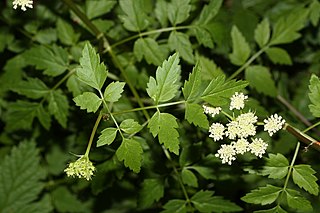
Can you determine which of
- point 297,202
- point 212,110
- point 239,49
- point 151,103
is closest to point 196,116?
point 212,110

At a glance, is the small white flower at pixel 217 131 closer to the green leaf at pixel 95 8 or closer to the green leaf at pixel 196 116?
the green leaf at pixel 196 116

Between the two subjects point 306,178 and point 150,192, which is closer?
point 306,178

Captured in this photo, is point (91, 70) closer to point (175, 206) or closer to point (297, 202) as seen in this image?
point (175, 206)

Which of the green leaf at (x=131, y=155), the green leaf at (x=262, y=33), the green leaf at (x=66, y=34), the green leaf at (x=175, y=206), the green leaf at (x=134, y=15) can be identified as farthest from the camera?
the green leaf at (x=262, y=33)

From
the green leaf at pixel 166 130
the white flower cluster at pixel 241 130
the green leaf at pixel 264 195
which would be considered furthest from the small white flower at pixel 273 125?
the green leaf at pixel 166 130

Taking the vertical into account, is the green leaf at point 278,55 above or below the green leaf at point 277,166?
above

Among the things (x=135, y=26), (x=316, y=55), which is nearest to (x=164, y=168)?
(x=135, y=26)

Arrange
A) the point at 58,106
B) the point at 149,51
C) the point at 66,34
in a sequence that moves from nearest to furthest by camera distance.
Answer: the point at 149,51, the point at 58,106, the point at 66,34
